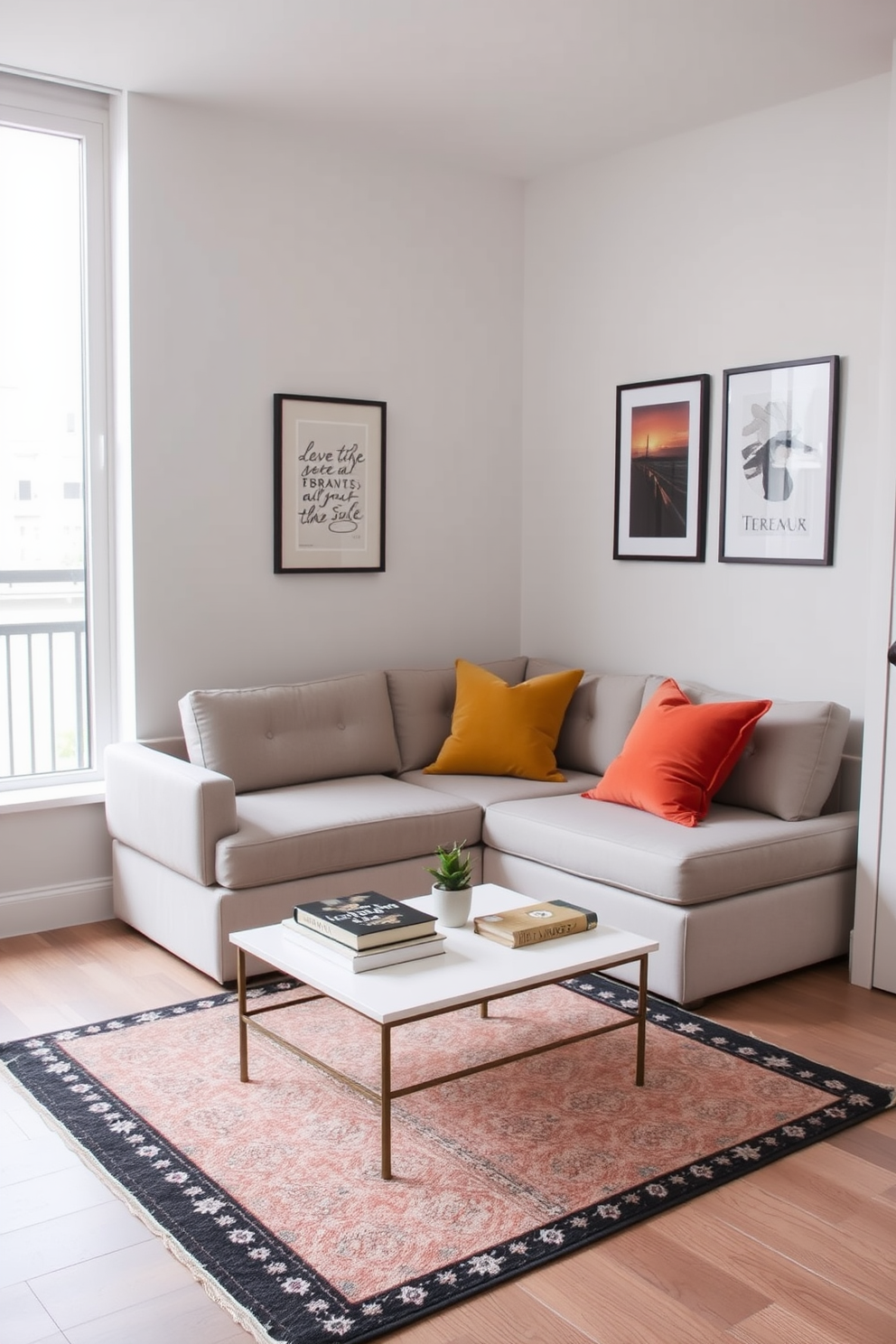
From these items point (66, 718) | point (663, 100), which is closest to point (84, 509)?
point (66, 718)

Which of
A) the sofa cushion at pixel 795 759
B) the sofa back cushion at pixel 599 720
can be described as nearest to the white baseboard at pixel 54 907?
the sofa back cushion at pixel 599 720

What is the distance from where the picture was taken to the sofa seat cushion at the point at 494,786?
13.3 feet

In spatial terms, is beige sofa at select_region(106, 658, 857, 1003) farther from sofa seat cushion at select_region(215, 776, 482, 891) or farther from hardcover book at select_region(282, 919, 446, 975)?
hardcover book at select_region(282, 919, 446, 975)

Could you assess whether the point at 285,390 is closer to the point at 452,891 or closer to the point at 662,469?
the point at 662,469

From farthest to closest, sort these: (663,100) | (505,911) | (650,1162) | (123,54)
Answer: (663,100)
(123,54)
(505,911)
(650,1162)

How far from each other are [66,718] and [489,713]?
1.47 meters

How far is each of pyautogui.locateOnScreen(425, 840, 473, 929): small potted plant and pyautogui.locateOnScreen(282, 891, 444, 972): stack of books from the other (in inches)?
3.4

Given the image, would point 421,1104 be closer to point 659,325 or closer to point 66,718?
point 66,718

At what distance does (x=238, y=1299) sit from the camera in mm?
2061

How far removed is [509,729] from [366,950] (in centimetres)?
180

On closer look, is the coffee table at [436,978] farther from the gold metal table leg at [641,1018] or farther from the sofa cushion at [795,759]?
the sofa cushion at [795,759]

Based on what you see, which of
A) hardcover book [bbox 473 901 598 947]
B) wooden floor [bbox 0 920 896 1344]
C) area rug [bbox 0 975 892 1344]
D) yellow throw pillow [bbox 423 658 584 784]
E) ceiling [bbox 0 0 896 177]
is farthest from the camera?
yellow throw pillow [bbox 423 658 584 784]

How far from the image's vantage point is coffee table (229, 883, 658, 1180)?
2.41m

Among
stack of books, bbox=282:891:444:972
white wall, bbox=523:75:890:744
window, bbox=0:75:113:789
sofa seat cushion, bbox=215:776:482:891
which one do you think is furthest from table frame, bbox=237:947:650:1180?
window, bbox=0:75:113:789
